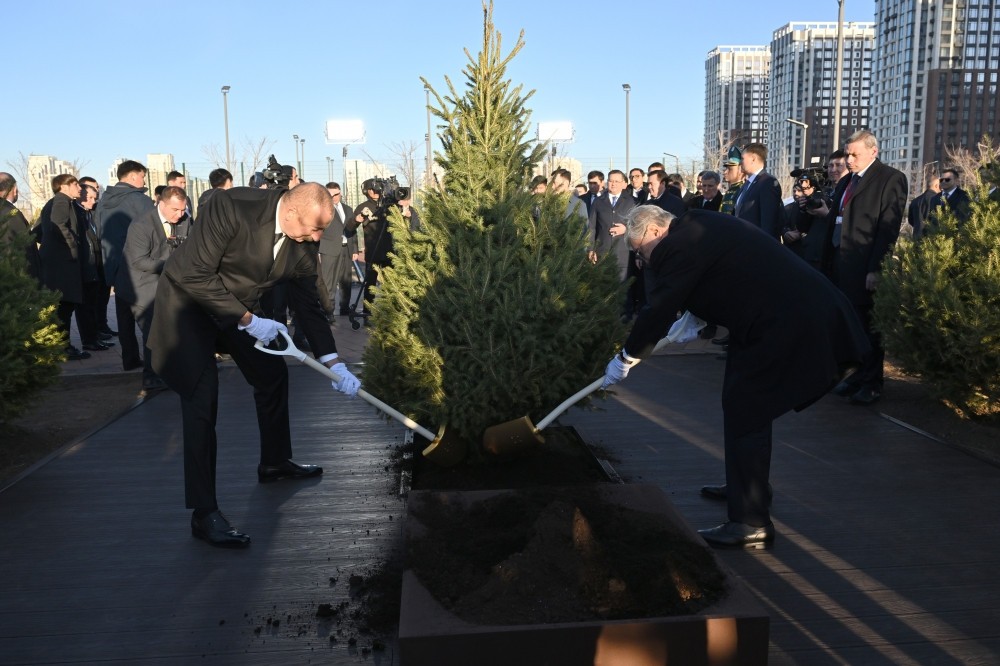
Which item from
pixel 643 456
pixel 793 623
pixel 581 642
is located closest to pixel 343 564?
pixel 581 642

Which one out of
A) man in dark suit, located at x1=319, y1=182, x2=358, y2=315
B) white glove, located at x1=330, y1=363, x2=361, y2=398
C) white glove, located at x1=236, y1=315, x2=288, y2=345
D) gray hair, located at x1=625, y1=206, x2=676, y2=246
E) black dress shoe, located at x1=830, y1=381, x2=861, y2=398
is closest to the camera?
gray hair, located at x1=625, y1=206, x2=676, y2=246

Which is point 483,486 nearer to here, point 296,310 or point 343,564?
point 343,564

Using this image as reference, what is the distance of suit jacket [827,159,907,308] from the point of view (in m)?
6.26

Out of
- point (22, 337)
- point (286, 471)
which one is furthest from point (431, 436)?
point (22, 337)

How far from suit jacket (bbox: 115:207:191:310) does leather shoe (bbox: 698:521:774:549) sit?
5.32 metres

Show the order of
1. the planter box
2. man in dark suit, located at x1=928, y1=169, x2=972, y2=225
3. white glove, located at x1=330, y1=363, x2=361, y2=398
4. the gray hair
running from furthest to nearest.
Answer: man in dark suit, located at x1=928, y1=169, x2=972, y2=225, white glove, located at x1=330, y1=363, x2=361, y2=398, the gray hair, the planter box

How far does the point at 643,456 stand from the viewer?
5.19 metres

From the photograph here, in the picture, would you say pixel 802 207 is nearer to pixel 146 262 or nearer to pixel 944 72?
pixel 146 262

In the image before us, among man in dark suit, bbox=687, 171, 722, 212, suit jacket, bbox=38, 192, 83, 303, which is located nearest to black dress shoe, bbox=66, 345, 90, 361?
suit jacket, bbox=38, 192, 83, 303

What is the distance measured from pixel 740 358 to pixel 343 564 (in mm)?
2061

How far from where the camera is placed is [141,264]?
712 cm

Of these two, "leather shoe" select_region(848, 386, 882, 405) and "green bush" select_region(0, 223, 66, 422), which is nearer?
"green bush" select_region(0, 223, 66, 422)

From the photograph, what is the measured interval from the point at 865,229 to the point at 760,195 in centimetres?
162

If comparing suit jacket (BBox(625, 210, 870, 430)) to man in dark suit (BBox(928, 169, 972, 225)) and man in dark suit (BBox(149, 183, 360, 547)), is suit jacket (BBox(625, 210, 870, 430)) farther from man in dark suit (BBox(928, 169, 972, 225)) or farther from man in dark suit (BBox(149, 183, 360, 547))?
man in dark suit (BBox(928, 169, 972, 225))
